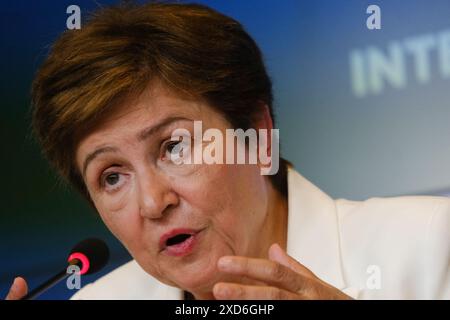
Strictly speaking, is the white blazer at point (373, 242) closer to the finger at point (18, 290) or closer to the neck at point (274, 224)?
the neck at point (274, 224)

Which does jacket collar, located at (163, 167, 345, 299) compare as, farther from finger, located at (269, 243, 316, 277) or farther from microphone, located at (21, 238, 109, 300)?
microphone, located at (21, 238, 109, 300)

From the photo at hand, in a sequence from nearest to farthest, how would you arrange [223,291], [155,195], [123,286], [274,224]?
[223,291], [155,195], [274,224], [123,286]

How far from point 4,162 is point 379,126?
757 millimetres

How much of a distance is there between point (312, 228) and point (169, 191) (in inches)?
11.1

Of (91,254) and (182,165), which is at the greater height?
(182,165)

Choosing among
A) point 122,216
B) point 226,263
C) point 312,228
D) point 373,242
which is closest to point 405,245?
point 373,242

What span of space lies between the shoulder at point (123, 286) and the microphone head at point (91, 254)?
7 centimetres

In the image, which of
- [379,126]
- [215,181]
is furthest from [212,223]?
[379,126]

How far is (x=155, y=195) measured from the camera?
135 cm

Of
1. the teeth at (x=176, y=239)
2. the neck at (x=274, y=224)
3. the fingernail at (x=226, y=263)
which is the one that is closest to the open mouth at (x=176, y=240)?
the teeth at (x=176, y=239)

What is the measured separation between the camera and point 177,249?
4.51 feet

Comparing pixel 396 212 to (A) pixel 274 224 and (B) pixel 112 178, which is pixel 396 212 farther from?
(B) pixel 112 178

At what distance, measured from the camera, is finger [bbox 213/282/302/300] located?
111 cm

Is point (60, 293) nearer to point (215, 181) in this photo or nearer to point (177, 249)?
point (177, 249)
